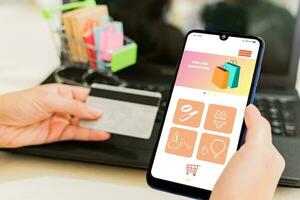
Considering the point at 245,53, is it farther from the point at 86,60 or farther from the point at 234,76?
the point at 86,60

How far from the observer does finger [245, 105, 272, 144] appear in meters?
0.43

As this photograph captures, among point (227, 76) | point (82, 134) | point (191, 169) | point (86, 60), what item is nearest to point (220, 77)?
point (227, 76)

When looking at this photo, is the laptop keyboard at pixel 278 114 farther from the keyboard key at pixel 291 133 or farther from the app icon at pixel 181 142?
the app icon at pixel 181 142

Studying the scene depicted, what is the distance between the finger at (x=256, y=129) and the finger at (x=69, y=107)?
25cm

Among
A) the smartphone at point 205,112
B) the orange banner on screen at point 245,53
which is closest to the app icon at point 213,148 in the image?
the smartphone at point 205,112

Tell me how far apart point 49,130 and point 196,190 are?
10.2 inches

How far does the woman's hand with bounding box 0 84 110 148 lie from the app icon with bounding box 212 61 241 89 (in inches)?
7.6

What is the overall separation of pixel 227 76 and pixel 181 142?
0.32 ft

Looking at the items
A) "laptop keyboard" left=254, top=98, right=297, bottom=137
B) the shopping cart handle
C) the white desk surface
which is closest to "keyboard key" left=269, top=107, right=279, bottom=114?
"laptop keyboard" left=254, top=98, right=297, bottom=137

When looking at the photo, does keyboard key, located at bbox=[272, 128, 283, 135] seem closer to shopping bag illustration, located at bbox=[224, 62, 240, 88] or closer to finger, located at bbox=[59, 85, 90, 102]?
shopping bag illustration, located at bbox=[224, 62, 240, 88]

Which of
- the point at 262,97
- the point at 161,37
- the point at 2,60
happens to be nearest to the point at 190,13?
the point at 161,37

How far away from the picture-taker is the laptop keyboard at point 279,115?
61 cm

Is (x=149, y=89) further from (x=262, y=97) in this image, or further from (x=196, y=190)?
(x=196, y=190)

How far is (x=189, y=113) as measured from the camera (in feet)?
1.69
